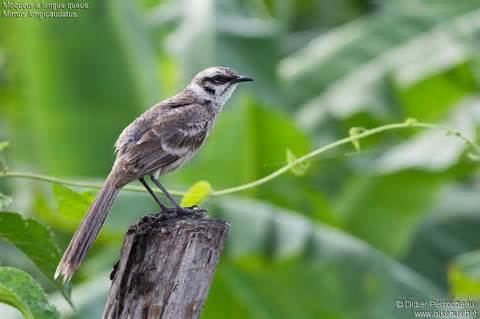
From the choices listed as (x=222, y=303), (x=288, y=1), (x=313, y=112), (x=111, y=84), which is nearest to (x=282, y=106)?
(x=313, y=112)

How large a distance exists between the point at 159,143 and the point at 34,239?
122 cm

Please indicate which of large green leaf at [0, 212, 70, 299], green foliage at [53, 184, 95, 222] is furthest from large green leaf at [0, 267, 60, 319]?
green foliage at [53, 184, 95, 222]

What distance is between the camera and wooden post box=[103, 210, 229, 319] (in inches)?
142

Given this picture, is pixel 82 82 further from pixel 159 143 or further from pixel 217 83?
pixel 159 143

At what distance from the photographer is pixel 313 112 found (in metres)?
10.5

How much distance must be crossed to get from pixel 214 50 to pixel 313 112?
1295mm

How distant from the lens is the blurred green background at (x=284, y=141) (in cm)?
797

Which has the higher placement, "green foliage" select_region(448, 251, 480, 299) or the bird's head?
the bird's head

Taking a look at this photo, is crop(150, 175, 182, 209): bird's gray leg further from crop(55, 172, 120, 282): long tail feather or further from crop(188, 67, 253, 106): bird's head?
crop(188, 67, 253, 106): bird's head

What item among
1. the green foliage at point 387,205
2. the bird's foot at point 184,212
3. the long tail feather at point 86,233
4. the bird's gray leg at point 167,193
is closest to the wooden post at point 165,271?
the long tail feather at point 86,233

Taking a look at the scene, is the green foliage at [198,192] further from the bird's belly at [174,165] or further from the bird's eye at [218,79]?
the bird's eye at [218,79]

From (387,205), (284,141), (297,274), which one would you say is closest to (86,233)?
(297,274)

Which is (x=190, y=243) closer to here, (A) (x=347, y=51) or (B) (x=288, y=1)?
(A) (x=347, y=51)

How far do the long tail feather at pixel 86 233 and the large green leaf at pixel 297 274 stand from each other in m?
3.06
